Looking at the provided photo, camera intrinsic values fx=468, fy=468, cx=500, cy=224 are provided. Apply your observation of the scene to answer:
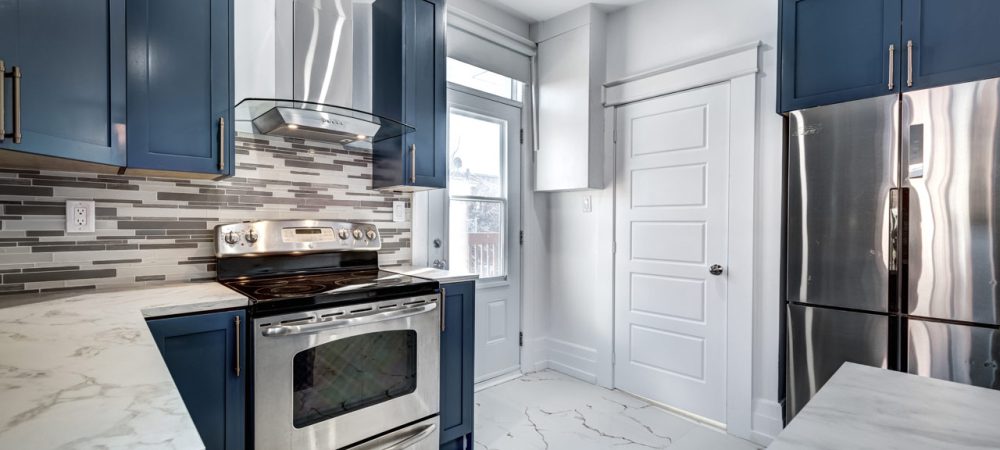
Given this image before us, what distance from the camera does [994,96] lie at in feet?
5.55

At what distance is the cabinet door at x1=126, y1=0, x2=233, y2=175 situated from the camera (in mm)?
1648

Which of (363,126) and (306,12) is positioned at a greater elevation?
(306,12)

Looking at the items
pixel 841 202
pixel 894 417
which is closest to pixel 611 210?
pixel 841 202

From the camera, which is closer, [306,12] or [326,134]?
[306,12]

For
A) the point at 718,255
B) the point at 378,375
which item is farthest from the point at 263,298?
the point at 718,255

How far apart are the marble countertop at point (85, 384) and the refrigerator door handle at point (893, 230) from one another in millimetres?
2371

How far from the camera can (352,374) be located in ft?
6.15

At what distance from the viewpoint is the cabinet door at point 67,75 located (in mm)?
1235

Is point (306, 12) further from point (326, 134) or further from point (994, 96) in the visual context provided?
point (994, 96)

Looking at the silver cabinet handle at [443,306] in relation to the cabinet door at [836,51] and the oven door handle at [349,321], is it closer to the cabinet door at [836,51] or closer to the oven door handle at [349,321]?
the oven door handle at [349,321]

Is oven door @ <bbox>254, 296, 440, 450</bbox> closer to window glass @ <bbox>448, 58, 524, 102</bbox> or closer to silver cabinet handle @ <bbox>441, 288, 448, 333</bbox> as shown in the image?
silver cabinet handle @ <bbox>441, 288, 448, 333</bbox>

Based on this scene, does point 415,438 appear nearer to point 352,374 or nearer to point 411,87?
point 352,374

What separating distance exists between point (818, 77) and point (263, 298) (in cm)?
249

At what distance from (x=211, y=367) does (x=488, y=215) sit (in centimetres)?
204
